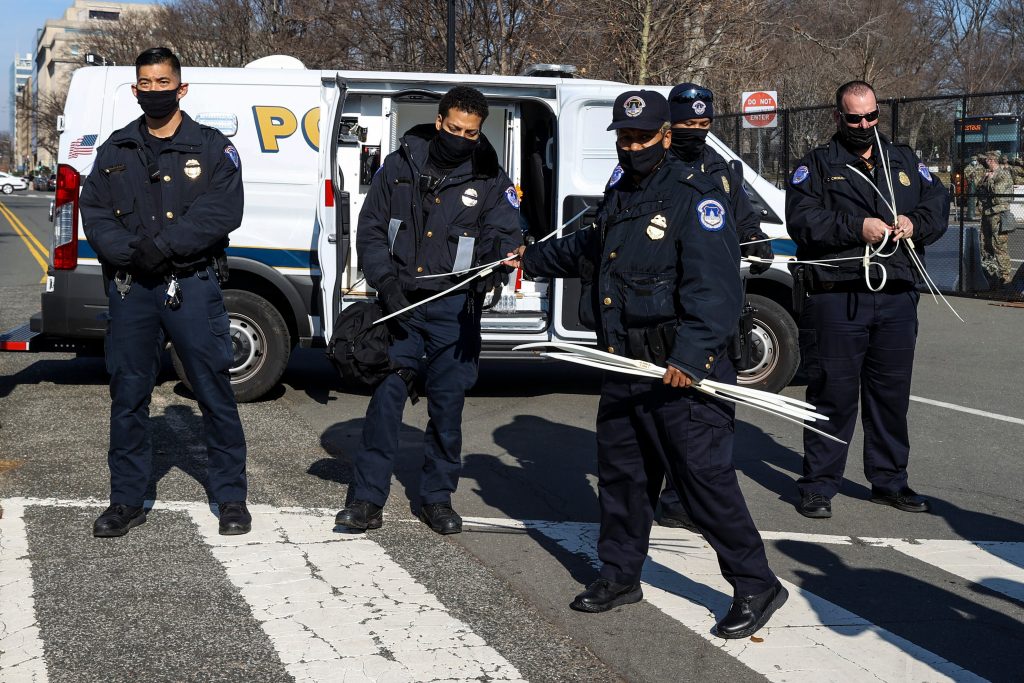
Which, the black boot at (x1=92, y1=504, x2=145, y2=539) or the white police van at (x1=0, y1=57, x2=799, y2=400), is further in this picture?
the white police van at (x1=0, y1=57, x2=799, y2=400)

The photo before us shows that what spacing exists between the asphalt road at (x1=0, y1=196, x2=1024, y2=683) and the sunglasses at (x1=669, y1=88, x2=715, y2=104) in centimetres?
206

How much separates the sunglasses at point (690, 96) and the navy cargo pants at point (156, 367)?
235cm

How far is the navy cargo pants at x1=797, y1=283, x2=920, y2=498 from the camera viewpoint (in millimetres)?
6055

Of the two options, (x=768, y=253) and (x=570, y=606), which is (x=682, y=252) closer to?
(x=570, y=606)

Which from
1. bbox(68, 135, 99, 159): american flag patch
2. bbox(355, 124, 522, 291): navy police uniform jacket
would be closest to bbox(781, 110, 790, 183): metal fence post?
bbox(68, 135, 99, 159): american flag patch

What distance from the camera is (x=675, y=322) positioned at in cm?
424

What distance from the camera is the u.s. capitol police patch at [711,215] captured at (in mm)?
4148

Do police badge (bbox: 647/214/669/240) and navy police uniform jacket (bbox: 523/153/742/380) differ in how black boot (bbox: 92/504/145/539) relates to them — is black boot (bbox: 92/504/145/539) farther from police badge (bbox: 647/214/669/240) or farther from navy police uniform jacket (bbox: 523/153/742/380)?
police badge (bbox: 647/214/669/240)

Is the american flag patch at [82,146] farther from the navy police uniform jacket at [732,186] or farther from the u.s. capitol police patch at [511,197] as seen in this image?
the navy police uniform jacket at [732,186]

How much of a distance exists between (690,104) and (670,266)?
5.49 ft

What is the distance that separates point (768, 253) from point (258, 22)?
3264cm

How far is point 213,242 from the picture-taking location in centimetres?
532

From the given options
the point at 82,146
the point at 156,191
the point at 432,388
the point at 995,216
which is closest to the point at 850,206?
the point at 432,388

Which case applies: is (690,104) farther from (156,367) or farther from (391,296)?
(156,367)
